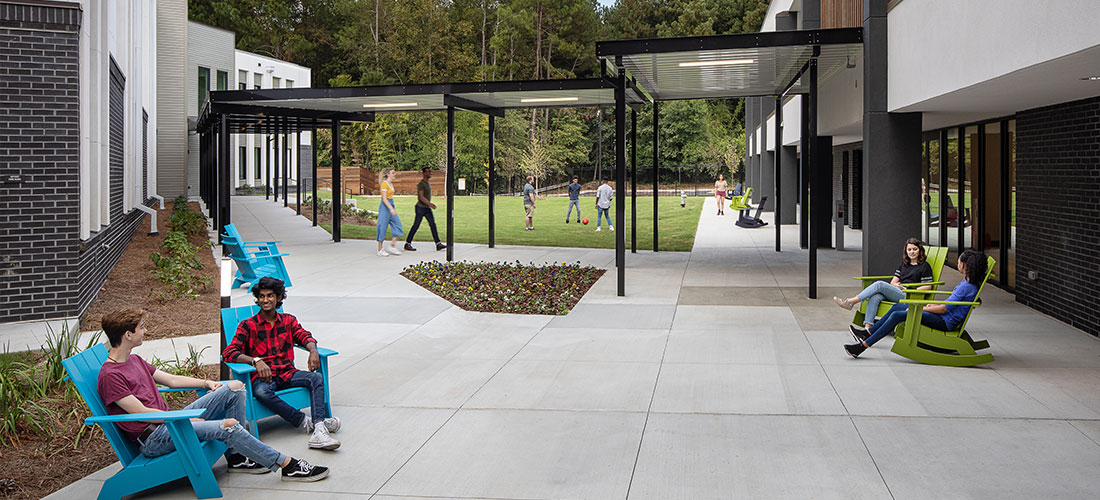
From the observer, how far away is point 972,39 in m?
9.99

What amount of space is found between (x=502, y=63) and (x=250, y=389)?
257 feet

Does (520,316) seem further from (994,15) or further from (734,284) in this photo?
(994,15)

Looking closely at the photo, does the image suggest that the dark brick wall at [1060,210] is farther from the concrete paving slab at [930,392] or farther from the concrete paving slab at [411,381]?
the concrete paving slab at [411,381]

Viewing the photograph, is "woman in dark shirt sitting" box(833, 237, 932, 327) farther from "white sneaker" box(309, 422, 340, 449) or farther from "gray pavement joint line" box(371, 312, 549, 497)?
"white sneaker" box(309, 422, 340, 449)

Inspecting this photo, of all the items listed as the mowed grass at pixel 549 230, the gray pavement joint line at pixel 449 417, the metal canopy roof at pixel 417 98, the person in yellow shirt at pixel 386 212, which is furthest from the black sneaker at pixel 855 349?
the person in yellow shirt at pixel 386 212

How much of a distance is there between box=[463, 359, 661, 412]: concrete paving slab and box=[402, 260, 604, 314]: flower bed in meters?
3.57

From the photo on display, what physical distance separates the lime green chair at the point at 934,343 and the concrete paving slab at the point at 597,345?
2.43 metres

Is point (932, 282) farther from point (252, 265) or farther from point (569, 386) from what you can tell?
point (252, 265)

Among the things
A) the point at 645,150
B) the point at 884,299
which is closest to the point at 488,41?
the point at 645,150

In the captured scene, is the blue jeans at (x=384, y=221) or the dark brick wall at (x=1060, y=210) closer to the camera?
the dark brick wall at (x=1060, y=210)

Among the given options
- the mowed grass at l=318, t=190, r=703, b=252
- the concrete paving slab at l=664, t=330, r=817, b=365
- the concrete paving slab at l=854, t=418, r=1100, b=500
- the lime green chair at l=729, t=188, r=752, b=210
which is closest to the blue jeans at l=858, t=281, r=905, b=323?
the concrete paving slab at l=664, t=330, r=817, b=365

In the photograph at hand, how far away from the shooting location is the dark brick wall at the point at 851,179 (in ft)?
88.2

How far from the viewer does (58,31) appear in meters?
10.9

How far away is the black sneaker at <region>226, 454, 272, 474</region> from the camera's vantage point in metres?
6.03
